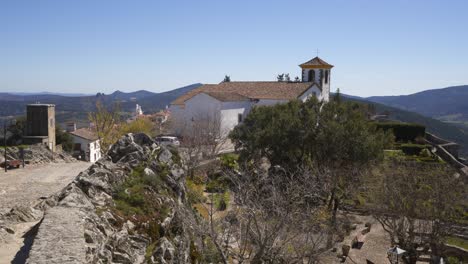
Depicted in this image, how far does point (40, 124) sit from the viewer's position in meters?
30.2

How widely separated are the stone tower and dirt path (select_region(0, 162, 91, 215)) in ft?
99.8

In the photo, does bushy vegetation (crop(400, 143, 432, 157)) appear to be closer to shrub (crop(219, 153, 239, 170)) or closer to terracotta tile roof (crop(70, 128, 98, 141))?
shrub (crop(219, 153, 239, 170))

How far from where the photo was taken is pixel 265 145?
24922mm

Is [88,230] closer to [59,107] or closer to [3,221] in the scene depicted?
[3,221]

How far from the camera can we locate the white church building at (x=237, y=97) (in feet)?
132

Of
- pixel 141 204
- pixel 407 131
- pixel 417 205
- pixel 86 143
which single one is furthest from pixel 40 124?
pixel 407 131

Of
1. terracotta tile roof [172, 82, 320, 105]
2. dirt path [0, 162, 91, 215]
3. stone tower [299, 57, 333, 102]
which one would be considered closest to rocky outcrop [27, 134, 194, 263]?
dirt path [0, 162, 91, 215]

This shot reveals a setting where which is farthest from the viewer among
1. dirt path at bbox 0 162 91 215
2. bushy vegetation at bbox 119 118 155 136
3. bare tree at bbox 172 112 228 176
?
bushy vegetation at bbox 119 118 155 136

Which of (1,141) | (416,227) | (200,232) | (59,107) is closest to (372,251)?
(416,227)

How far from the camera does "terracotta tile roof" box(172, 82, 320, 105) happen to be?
138ft

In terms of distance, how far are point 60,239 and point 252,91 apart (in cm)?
3818

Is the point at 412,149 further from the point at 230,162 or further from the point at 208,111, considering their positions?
the point at 208,111

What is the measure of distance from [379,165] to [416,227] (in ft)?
14.5

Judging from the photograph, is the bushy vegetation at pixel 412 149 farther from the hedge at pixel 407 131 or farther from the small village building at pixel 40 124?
the small village building at pixel 40 124
